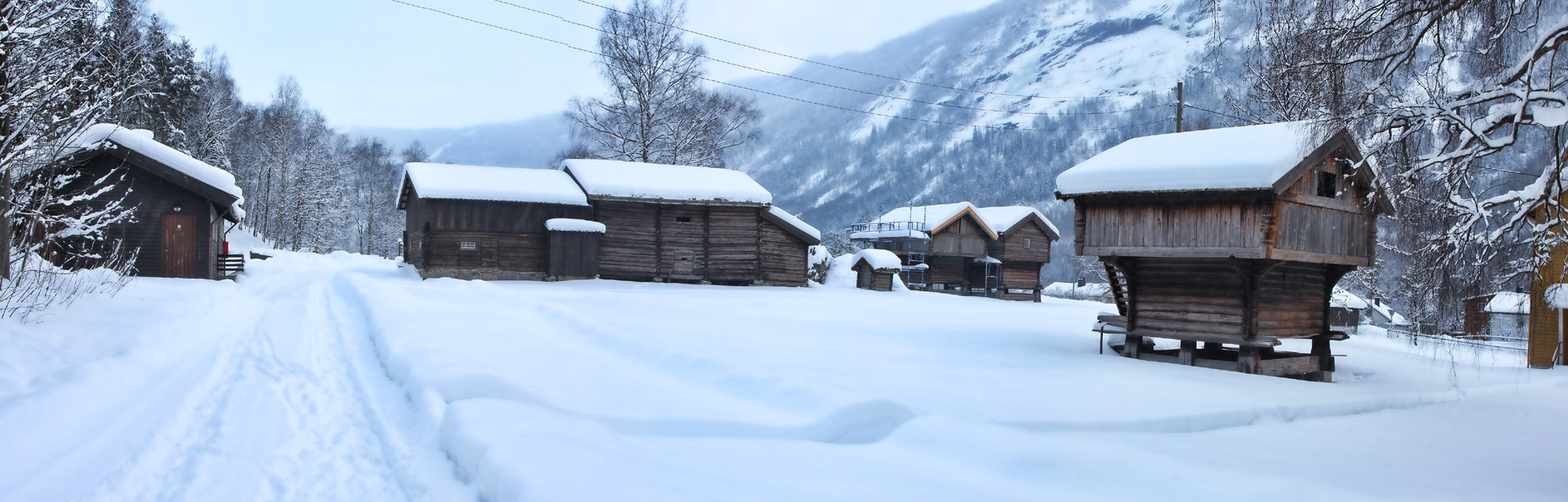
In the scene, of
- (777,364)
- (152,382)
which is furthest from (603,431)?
(152,382)

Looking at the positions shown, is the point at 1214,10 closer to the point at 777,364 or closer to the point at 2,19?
the point at 777,364

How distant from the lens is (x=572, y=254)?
27.2 m

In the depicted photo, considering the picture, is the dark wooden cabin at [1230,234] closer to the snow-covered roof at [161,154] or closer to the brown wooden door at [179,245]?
the snow-covered roof at [161,154]

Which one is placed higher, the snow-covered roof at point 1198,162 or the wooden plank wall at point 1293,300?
the snow-covered roof at point 1198,162

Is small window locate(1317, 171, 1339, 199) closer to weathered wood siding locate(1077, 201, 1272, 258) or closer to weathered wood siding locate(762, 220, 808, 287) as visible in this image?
weathered wood siding locate(1077, 201, 1272, 258)

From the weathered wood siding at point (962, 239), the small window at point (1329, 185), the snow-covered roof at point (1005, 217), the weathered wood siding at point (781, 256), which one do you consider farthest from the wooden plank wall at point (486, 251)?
the snow-covered roof at point (1005, 217)

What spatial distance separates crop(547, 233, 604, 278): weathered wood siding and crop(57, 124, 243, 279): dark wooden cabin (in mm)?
9010

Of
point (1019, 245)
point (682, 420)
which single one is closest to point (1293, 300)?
point (682, 420)

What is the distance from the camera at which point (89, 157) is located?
19.8m

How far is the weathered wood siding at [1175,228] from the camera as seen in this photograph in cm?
1158

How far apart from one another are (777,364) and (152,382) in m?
6.27

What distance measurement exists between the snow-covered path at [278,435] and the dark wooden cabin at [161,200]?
14302 mm

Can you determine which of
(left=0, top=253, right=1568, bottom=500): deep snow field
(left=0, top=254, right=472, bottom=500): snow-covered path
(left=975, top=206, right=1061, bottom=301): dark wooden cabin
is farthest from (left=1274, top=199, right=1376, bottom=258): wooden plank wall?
(left=975, top=206, right=1061, bottom=301): dark wooden cabin

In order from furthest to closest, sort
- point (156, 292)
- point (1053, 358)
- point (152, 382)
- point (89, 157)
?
1. point (89, 157)
2. point (156, 292)
3. point (1053, 358)
4. point (152, 382)
